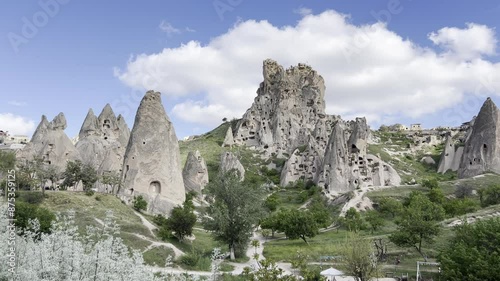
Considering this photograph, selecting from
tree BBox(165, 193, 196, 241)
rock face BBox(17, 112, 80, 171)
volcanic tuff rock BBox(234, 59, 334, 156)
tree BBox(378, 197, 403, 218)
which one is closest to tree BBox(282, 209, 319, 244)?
tree BBox(165, 193, 196, 241)

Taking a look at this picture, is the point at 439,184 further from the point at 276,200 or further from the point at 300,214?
the point at 300,214

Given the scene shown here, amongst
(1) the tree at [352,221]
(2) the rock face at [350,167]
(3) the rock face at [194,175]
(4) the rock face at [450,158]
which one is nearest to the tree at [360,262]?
(1) the tree at [352,221]

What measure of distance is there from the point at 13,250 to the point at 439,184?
6193 centimetres

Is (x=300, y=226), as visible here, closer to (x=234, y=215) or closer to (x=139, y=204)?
(x=234, y=215)

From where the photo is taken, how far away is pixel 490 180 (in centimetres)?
6019

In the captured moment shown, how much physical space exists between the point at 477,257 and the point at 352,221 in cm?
2676

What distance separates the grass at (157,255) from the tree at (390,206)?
1235 inches

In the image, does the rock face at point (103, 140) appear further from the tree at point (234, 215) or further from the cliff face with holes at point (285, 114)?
the cliff face with holes at point (285, 114)

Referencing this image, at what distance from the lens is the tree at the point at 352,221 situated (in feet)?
142

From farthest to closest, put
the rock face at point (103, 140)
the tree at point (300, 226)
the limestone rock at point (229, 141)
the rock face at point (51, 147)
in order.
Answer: the limestone rock at point (229, 141)
the rock face at point (103, 140)
the rock face at point (51, 147)
the tree at point (300, 226)

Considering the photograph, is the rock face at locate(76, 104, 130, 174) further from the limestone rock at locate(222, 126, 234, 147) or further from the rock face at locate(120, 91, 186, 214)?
the limestone rock at locate(222, 126, 234, 147)

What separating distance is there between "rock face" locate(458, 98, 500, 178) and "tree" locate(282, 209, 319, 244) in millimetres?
42380

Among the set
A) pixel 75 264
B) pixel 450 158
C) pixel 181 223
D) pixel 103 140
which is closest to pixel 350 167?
pixel 450 158

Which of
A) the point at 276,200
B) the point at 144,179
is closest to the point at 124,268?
the point at 144,179
